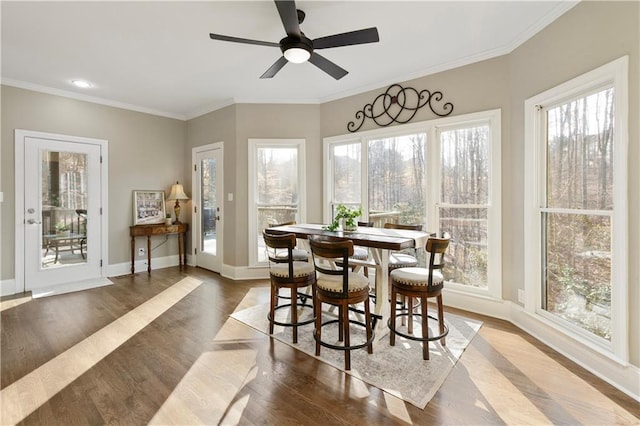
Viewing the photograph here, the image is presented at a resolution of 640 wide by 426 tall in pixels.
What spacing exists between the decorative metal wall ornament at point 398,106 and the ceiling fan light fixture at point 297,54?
1747mm

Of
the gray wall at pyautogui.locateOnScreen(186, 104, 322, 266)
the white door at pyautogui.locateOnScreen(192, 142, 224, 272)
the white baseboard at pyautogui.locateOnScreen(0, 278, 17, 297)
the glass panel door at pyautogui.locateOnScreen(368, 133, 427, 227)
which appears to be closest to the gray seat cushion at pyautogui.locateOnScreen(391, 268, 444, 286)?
the glass panel door at pyautogui.locateOnScreen(368, 133, 427, 227)

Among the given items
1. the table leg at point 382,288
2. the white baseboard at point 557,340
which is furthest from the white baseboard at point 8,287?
the white baseboard at point 557,340

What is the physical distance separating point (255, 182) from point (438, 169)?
267 cm

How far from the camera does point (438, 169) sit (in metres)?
3.61

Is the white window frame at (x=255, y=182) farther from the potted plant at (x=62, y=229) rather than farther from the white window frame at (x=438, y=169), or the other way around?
the potted plant at (x=62, y=229)

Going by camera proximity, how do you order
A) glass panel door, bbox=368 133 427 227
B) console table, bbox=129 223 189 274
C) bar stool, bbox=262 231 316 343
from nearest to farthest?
bar stool, bbox=262 231 316 343
glass panel door, bbox=368 133 427 227
console table, bbox=129 223 189 274

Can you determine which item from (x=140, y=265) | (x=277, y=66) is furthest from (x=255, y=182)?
(x=140, y=265)

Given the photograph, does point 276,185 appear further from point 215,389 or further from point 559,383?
point 559,383

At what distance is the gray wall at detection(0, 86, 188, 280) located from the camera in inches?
153

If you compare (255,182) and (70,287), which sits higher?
(255,182)

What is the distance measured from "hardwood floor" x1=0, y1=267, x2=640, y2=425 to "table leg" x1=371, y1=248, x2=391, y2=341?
65 centimetres

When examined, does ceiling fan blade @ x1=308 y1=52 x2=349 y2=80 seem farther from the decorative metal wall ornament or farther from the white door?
the white door

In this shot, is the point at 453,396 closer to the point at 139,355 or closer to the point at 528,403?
the point at 528,403

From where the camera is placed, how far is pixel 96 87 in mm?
4164
